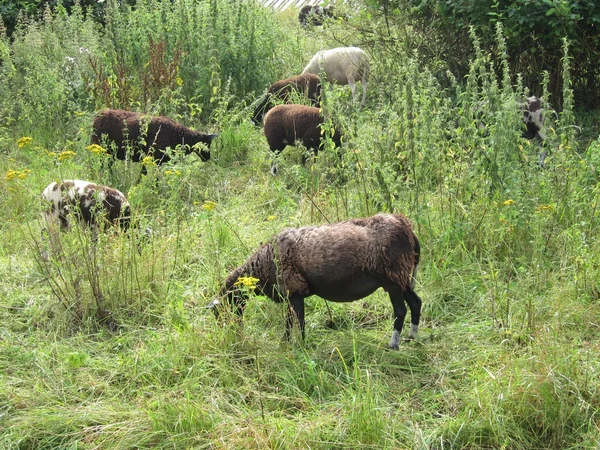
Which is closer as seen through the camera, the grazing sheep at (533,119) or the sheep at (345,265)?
the sheep at (345,265)

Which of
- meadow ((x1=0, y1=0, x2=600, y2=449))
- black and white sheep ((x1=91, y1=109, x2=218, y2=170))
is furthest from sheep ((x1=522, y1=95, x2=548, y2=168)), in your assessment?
black and white sheep ((x1=91, y1=109, x2=218, y2=170))

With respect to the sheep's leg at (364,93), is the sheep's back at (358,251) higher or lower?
higher

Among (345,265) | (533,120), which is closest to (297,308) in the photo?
(345,265)

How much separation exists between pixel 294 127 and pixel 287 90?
231 cm

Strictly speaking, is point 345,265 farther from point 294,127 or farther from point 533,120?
point 533,120

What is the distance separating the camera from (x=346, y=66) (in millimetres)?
12156

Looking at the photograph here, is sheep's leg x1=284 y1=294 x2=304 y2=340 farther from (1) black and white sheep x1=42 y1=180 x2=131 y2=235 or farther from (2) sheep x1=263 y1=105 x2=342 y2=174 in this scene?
(2) sheep x1=263 y1=105 x2=342 y2=174

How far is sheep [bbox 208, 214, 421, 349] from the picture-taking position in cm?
512

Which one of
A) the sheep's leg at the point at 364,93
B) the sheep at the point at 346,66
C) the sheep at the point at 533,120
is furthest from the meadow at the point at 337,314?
the sheep at the point at 346,66

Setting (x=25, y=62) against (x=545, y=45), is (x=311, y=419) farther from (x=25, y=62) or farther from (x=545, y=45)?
(x=25, y=62)

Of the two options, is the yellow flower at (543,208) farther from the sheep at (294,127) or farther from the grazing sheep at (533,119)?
the sheep at (294,127)

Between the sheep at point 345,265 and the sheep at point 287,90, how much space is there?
18.6ft

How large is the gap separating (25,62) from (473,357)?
866 cm

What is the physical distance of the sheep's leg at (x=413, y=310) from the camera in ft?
17.6
